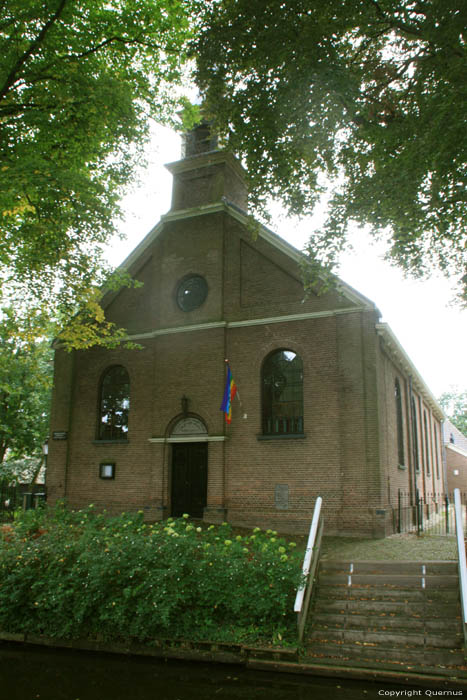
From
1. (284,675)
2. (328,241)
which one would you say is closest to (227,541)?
(284,675)

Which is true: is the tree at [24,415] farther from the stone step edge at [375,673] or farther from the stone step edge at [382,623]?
the stone step edge at [375,673]

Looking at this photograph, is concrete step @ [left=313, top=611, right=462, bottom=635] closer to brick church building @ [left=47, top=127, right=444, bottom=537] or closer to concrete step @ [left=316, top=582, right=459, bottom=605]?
concrete step @ [left=316, top=582, right=459, bottom=605]

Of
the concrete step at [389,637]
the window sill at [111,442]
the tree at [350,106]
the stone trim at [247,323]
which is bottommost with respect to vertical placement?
the concrete step at [389,637]

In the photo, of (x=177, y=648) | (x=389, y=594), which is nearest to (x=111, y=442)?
(x=177, y=648)

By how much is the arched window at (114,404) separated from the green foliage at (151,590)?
31.5ft

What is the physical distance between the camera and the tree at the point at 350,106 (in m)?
9.60

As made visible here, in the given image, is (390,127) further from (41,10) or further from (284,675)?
(284,675)

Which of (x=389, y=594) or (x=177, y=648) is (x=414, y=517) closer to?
(x=389, y=594)

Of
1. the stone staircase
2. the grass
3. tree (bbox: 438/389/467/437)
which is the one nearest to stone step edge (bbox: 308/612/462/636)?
the stone staircase

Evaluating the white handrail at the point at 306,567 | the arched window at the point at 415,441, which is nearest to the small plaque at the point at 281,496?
the white handrail at the point at 306,567

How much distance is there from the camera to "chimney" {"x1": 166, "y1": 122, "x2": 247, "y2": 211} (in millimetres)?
20375

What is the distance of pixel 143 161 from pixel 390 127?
6995 millimetres

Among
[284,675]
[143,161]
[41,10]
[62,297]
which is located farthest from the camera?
[62,297]

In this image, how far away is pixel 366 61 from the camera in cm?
1184
